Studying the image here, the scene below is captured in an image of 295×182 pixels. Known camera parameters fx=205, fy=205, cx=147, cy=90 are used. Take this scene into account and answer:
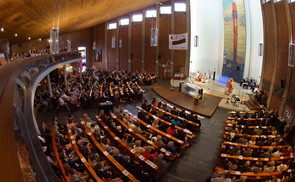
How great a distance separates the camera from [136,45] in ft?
90.3

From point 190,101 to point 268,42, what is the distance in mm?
6770

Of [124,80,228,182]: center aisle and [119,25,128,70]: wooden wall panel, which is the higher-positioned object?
[119,25,128,70]: wooden wall panel

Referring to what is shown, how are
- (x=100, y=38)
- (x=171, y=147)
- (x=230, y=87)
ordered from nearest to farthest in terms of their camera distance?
(x=171, y=147)
(x=230, y=87)
(x=100, y=38)

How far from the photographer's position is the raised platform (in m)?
13.8

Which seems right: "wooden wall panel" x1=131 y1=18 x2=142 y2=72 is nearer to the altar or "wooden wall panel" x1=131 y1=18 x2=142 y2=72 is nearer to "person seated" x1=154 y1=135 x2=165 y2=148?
the altar

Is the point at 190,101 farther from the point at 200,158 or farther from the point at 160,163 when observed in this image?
the point at 160,163

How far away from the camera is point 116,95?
1523 centimetres

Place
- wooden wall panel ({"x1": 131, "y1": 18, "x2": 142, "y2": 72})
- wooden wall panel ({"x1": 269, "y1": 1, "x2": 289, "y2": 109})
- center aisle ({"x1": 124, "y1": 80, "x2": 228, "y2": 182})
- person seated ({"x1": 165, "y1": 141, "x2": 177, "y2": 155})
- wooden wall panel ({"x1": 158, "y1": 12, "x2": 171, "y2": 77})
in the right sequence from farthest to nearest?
1. wooden wall panel ({"x1": 131, "y1": 18, "x2": 142, "y2": 72})
2. wooden wall panel ({"x1": 158, "y1": 12, "x2": 171, "y2": 77})
3. wooden wall panel ({"x1": 269, "y1": 1, "x2": 289, "y2": 109})
4. person seated ({"x1": 165, "y1": 141, "x2": 177, "y2": 155})
5. center aisle ({"x1": 124, "y1": 80, "x2": 228, "y2": 182})

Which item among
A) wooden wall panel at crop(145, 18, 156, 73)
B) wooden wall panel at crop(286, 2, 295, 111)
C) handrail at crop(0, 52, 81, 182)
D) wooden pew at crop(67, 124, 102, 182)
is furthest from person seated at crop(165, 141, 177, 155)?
wooden wall panel at crop(145, 18, 156, 73)

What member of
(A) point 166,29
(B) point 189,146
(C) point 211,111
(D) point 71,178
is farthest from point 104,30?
(D) point 71,178

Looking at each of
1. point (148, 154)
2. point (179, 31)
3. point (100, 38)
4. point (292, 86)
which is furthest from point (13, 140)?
point (100, 38)

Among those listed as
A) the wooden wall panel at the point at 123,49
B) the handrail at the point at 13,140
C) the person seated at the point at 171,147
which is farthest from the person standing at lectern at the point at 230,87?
the handrail at the point at 13,140

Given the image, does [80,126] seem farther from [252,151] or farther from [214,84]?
[214,84]

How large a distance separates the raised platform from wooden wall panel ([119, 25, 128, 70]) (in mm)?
10846
